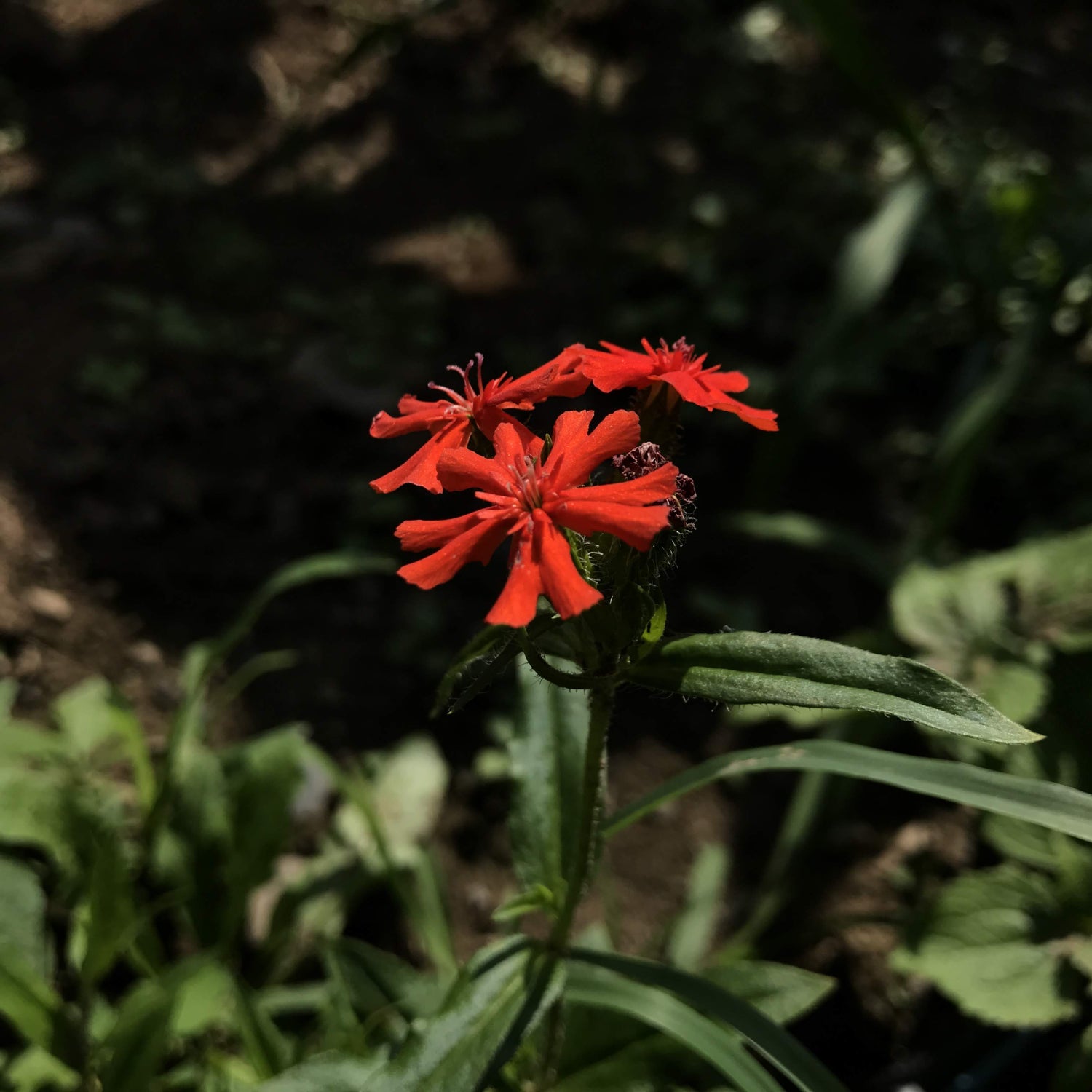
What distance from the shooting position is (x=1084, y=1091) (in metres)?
1.40

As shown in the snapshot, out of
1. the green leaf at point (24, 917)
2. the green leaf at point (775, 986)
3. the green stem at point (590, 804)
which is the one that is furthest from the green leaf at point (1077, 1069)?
the green leaf at point (24, 917)

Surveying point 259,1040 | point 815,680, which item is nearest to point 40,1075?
point 259,1040

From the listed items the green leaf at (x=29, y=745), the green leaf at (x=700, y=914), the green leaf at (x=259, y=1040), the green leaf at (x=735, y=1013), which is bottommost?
the green leaf at (x=700, y=914)

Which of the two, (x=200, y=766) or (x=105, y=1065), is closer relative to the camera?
(x=105, y=1065)

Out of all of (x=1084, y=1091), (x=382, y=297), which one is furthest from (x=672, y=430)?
(x=382, y=297)

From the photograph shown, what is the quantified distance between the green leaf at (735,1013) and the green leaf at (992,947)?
0.47 m

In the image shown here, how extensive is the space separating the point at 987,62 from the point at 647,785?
3.93 m

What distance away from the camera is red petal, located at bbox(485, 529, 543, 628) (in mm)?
951

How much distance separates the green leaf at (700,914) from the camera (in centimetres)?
196

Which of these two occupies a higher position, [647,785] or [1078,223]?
[1078,223]

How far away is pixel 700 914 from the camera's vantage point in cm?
203

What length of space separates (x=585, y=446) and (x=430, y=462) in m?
0.21

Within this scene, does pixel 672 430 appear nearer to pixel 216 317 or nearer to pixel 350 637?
pixel 350 637

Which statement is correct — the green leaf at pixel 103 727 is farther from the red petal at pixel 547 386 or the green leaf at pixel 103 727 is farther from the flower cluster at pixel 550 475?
the red petal at pixel 547 386
